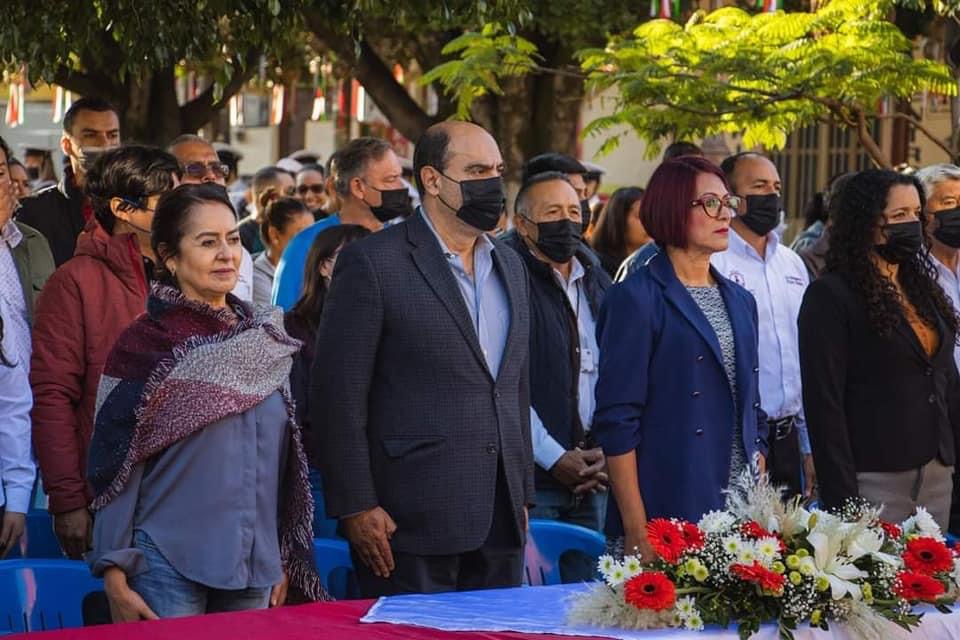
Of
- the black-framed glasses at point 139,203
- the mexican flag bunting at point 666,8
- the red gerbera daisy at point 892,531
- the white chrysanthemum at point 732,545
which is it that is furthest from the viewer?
the mexican flag bunting at point 666,8

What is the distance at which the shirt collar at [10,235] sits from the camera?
23.6 feet

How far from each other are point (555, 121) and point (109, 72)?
5.00m

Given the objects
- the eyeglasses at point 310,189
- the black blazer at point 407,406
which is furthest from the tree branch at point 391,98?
the black blazer at point 407,406

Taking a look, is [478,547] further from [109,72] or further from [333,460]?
[109,72]

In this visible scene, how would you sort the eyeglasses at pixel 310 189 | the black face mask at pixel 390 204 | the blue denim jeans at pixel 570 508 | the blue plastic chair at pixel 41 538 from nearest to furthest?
the blue plastic chair at pixel 41 538 < the blue denim jeans at pixel 570 508 < the black face mask at pixel 390 204 < the eyeglasses at pixel 310 189

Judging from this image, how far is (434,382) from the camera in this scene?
6.20 metres

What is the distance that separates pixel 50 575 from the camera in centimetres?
593

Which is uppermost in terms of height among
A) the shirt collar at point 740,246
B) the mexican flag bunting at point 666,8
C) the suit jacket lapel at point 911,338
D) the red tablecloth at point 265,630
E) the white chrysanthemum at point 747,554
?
the mexican flag bunting at point 666,8

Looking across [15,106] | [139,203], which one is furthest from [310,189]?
[15,106]

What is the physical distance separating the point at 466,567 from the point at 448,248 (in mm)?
1124

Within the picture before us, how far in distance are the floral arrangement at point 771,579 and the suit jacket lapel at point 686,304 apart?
1.30 m

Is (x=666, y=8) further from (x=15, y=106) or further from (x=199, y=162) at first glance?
(x=15, y=106)

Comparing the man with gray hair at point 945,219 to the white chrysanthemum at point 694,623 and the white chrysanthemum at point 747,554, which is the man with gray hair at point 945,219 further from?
the white chrysanthemum at point 694,623

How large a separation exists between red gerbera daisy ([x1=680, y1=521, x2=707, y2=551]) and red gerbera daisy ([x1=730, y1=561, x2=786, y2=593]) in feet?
0.53
